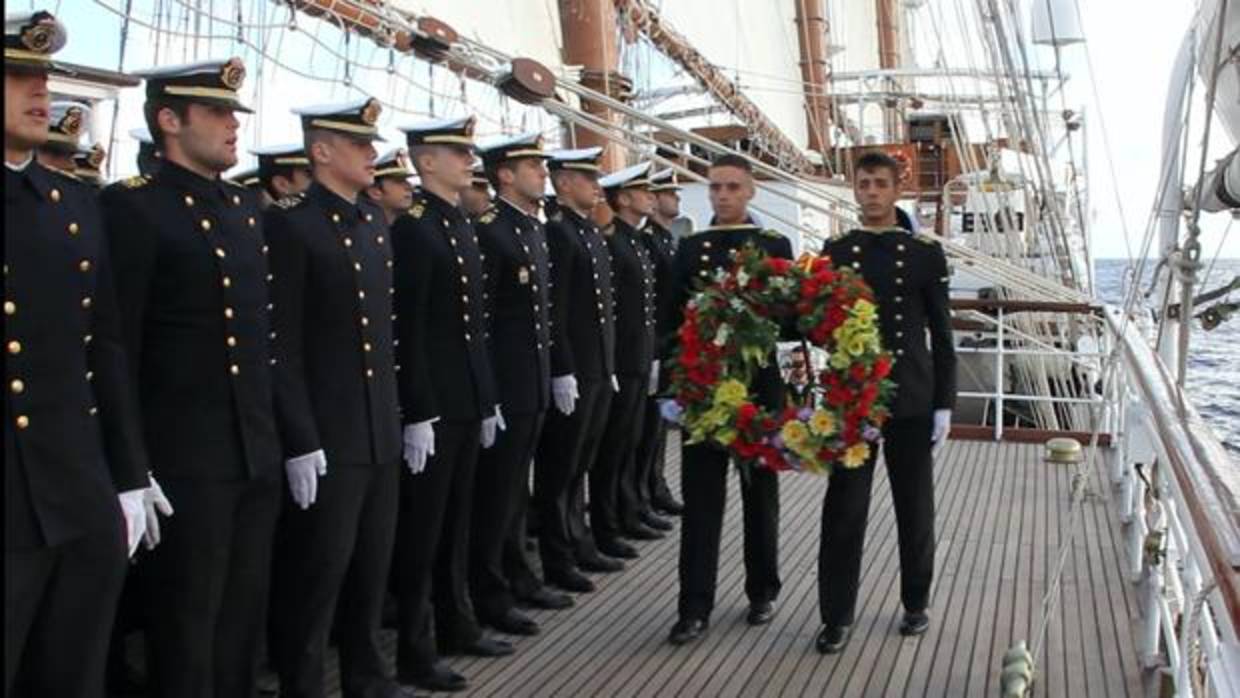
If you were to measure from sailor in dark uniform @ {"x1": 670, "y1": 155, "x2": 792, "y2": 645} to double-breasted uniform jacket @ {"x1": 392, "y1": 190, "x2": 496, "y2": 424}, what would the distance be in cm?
72

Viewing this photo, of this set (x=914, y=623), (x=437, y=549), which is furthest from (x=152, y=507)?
(x=914, y=623)

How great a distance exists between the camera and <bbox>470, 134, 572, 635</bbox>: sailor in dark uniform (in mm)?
3904

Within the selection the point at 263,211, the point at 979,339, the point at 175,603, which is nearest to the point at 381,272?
the point at 263,211

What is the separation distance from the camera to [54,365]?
2031 mm

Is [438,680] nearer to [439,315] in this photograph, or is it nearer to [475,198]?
[439,315]

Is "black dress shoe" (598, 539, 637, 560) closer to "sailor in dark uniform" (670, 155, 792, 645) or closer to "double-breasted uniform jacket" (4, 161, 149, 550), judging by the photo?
"sailor in dark uniform" (670, 155, 792, 645)

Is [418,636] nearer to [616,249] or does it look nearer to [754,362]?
[754,362]

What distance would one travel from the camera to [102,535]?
2.11 metres

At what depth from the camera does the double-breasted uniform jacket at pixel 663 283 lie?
416 centimetres

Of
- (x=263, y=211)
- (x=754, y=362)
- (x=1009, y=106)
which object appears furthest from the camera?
(x=1009, y=106)

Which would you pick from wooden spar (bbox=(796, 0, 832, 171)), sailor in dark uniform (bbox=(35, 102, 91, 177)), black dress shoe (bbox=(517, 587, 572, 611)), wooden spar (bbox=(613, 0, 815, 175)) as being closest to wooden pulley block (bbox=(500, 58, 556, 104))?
black dress shoe (bbox=(517, 587, 572, 611))

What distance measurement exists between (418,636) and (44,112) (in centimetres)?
188

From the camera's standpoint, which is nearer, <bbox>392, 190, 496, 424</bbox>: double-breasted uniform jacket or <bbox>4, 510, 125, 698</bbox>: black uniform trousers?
<bbox>4, 510, 125, 698</bbox>: black uniform trousers

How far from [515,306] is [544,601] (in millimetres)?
1005
